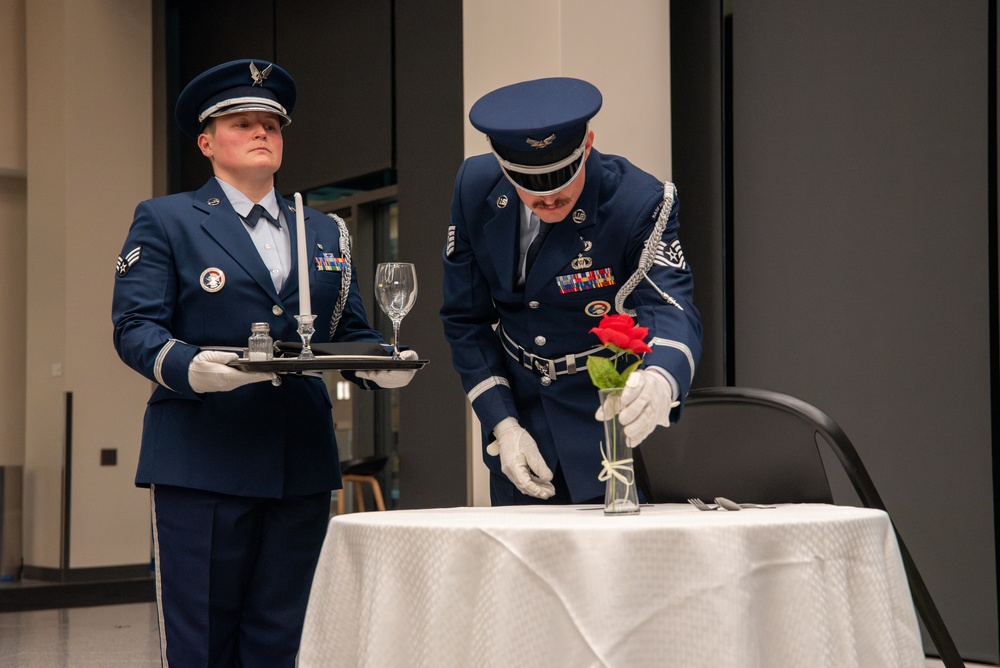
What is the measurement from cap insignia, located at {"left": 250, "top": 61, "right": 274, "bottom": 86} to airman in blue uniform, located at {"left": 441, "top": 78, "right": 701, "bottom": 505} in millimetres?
515

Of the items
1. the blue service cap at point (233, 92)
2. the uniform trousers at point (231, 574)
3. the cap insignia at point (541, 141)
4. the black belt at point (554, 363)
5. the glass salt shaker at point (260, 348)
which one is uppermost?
the blue service cap at point (233, 92)

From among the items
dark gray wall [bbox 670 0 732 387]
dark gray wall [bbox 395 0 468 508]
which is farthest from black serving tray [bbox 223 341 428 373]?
dark gray wall [bbox 395 0 468 508]

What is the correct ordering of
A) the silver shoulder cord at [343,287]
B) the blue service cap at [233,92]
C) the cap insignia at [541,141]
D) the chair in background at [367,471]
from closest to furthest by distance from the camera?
the cap insignia at [541,141] → the blue service cap at [233,92] → the silver shoulder cord at [343,287] → the chair in background at [367,471]

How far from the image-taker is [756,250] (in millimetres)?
4262

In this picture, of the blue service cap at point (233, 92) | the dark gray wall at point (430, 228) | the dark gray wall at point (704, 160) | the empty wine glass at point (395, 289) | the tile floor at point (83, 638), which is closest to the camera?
the empty wine glass at point (395, 289)

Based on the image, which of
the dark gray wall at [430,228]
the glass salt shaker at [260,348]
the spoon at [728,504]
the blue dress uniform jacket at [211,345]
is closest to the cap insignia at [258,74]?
the blue dress uniform jacket at [211,345]

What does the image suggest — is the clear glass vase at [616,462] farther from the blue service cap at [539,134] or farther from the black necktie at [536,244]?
the black necktie at [536,244]

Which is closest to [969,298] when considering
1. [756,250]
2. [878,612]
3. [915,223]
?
[915,223]

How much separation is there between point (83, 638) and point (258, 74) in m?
3.60

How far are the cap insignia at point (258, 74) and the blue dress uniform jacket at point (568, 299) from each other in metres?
0.56

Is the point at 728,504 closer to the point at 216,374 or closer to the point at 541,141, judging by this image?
the point at 541,141

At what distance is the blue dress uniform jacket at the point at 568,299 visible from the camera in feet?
6.99

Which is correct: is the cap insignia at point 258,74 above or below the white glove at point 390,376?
above

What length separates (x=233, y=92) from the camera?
243 centimetres
